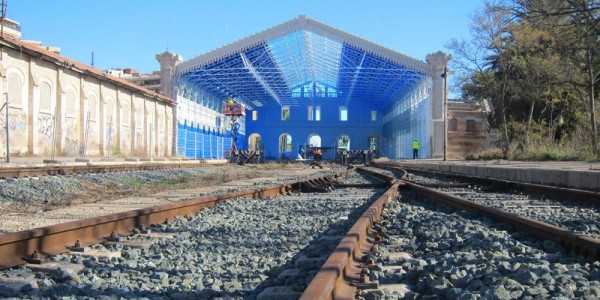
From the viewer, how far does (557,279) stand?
343 centimetres

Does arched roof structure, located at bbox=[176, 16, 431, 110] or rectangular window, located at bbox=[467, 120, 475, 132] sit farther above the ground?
arched roof structure, located at bbox=[176, 16, 431, 110]

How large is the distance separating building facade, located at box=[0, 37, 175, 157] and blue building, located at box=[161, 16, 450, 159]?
986 centimetres

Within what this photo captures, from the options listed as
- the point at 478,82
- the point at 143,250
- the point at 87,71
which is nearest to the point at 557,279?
the point at 143,250

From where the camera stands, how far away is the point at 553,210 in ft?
27.1

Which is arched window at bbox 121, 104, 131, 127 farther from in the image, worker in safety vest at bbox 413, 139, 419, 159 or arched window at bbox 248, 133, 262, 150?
arched window at bbox 248, 133, 262, 150

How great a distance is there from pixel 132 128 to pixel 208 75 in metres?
17.1

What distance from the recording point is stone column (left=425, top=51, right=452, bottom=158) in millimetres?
47625

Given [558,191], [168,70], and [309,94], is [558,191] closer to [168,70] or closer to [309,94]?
[168,70]

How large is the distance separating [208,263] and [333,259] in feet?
4.88

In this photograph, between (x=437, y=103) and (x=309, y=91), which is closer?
(x=437, y=103)

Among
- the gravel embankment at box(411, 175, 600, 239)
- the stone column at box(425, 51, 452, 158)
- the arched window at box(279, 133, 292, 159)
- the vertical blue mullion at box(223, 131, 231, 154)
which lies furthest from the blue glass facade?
the gravel embankment at box(411, 175, 600, 239)

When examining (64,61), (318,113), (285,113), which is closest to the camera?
(64,61)

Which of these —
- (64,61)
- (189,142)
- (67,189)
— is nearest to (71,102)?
(64,61)

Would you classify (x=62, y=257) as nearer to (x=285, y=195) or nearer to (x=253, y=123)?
(x=285, y=195)
